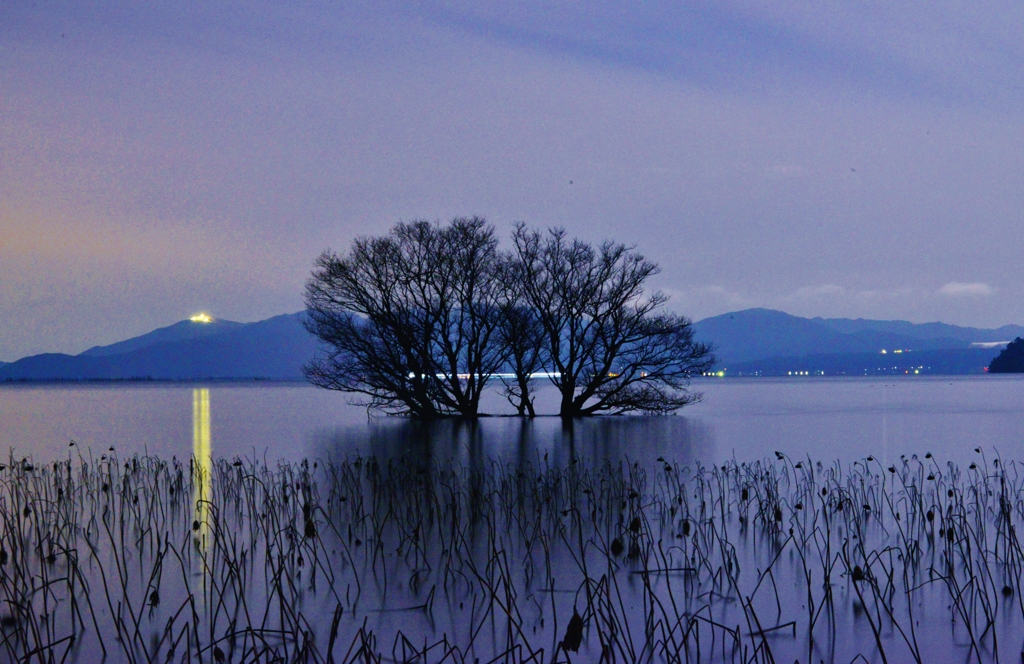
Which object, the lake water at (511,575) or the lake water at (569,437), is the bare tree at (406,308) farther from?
the lake water at (511,575)

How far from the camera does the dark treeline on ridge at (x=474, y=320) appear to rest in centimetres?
4384

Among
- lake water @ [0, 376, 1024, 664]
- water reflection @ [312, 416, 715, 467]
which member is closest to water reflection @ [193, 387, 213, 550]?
lake water @ [0, 376, 1024, 664]

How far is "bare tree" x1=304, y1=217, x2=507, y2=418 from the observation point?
143 ft

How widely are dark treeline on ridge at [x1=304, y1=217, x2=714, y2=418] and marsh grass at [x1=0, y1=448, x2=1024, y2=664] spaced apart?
2868 cm

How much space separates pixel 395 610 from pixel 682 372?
3635cm

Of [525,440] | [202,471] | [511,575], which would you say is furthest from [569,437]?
[511,575]

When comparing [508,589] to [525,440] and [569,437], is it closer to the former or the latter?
[525,440]

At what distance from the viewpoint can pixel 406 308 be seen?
4400 cm

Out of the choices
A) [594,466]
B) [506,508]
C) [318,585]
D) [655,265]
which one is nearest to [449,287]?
[655,265]

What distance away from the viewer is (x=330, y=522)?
12945mm

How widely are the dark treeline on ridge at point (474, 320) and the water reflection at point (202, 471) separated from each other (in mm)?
6882

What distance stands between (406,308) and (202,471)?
2449cm

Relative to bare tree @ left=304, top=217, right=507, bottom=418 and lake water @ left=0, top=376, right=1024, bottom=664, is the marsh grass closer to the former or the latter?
lake water @ left=0, top=376, right=1024, bottom=664

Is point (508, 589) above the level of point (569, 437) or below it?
above
